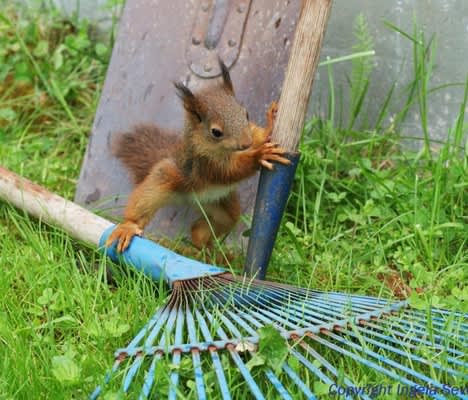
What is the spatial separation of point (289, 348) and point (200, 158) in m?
0.77

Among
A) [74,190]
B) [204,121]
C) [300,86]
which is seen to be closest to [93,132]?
[74,190]

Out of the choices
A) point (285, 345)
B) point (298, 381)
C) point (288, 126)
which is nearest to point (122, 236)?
point (288, 126)

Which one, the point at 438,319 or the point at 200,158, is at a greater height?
the point at 200,158

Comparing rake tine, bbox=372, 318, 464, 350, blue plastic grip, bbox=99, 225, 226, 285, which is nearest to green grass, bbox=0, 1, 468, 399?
blue plastic grip, bbox=99, 225, 226, 285

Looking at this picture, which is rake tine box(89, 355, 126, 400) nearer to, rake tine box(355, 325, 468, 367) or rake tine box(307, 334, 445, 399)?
rake tine box(307, 334, 445, 399)

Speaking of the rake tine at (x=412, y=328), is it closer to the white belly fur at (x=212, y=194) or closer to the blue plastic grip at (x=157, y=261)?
the blue plastic grip at (x=157, y=261)

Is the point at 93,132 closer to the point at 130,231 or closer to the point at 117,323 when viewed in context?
the point at 130,231

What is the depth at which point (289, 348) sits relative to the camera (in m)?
1.84

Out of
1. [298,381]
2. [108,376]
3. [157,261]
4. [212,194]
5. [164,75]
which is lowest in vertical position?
[108,376]

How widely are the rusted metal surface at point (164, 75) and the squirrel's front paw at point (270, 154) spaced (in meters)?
0.43

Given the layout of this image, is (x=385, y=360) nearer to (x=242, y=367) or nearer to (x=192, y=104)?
(x=242, y=367)

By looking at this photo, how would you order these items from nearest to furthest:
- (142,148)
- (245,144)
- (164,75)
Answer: (245,144) → (142,148) → (164,75)

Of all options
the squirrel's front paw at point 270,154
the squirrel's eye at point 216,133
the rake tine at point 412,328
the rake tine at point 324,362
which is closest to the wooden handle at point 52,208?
the squirrel's eye at point 216,133

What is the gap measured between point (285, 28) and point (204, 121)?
52 cm
